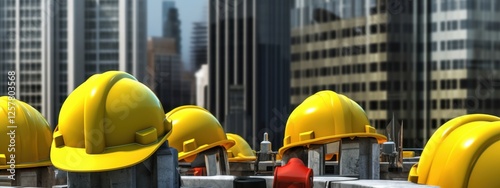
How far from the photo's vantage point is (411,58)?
141625mm

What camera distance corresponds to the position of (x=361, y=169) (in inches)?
1076

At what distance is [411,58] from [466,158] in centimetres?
12725

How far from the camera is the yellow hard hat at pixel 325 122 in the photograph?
2670cm

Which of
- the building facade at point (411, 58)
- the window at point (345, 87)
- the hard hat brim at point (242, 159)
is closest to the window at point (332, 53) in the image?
the building facade at point (411, 58)

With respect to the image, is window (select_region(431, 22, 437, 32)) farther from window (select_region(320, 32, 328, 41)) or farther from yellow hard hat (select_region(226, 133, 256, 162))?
yellow hard hat (select_region(226, 133, 256, 162))

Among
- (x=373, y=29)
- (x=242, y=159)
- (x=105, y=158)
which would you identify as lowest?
(x=242, y=159)

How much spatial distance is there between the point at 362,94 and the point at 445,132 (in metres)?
128

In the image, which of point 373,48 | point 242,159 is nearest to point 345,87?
point 373,48

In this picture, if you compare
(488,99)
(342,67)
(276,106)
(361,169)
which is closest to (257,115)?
(276,106)

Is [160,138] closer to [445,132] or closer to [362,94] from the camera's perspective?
[445,132]

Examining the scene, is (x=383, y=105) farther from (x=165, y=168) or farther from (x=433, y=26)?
(x=165, y=168)

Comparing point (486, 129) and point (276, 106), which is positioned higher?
point (486, 129)

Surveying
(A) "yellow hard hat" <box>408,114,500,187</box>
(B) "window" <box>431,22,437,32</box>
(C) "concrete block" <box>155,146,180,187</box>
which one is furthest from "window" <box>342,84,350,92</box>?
(A) "yellow hard hat" <box>408,114,500,187</box>

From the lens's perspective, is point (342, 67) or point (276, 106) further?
point (276, 106)
